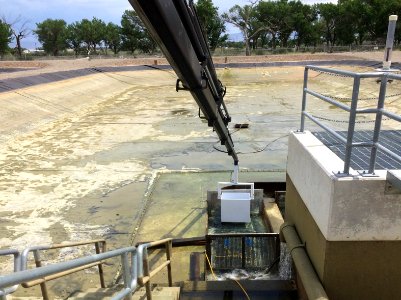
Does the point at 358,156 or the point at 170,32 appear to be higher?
the point at 170,32

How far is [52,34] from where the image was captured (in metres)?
70.1

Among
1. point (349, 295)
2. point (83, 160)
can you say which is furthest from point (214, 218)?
point (83, 160)

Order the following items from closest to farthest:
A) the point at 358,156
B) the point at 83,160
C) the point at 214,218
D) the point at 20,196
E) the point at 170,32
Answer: the point at 170,32, the point at 358,156, the point at 214,218, the point at 20,196, the point at 83,160

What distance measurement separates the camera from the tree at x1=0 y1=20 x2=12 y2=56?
5873 cm

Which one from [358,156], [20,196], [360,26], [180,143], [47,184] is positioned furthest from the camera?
[360,26]

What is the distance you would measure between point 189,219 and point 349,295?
463cm

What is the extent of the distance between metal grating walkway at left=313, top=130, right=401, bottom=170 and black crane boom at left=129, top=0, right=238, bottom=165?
1742 millimetres

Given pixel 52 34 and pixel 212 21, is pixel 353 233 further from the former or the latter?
pixel 52 34

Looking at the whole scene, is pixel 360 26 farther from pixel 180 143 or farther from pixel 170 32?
pixel 170 32

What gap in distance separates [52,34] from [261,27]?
3955 centimetres

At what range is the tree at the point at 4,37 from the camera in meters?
58.7

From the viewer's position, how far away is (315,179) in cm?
417

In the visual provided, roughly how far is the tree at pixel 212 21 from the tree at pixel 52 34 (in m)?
29.1

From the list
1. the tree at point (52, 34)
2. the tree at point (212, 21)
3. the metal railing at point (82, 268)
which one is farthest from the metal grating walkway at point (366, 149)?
the tree at point (52, 34)
